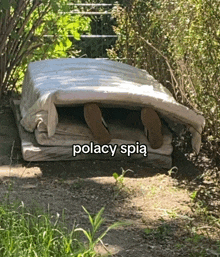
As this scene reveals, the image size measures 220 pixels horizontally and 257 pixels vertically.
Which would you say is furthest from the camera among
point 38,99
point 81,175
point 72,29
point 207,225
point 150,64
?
point 72,29

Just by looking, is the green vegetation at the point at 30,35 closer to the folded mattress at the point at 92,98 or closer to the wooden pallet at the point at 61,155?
the folded mattress at the point at 92,98

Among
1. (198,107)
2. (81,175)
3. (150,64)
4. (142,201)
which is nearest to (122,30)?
(150,64)

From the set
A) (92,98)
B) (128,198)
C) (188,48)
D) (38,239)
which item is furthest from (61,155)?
(38,239)

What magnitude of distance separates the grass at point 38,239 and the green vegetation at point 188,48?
6.52 feet

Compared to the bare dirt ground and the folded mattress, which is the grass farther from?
the folded mattress

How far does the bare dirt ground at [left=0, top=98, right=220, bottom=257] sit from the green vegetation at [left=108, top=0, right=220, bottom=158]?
56 centimetres

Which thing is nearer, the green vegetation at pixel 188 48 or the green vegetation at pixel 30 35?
the green vegetation at pixel 188 48

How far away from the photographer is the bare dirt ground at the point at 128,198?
380 cm

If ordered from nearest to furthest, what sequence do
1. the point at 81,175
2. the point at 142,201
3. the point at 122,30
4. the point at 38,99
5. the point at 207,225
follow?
the point at 207,225 < the point at 142,201 < the point at 81,175 < the point at 38,99 < the point at 122,30

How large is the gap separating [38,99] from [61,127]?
0.31 m

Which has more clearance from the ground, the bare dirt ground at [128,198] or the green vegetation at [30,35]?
the green vegetation at [30,35]

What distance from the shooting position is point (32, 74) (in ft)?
21.4

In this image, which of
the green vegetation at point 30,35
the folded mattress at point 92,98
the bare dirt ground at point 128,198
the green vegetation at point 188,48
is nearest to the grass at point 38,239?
the bare dirt ground at point 128,198

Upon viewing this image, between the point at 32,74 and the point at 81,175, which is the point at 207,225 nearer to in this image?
the point at 81,175
